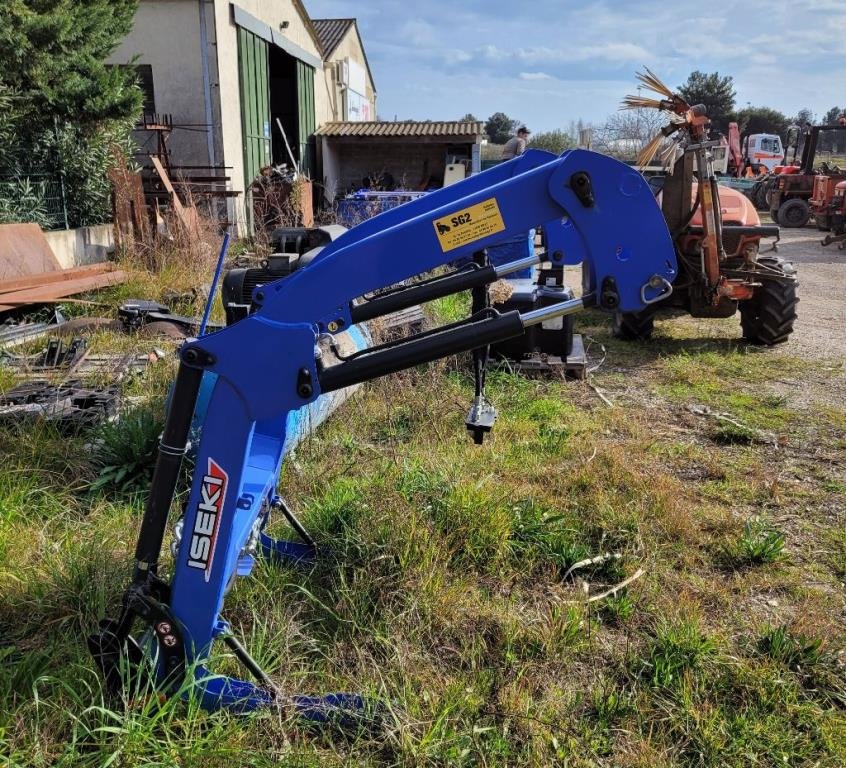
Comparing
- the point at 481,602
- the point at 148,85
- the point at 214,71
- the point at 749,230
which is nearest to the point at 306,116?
the point at 214,71

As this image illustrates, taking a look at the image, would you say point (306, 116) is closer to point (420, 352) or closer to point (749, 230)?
point (749, 230)

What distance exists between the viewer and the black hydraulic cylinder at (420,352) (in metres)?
1.91

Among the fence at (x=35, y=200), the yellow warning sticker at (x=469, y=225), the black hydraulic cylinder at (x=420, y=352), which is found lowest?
the black hydraulic cylinder at (x=420, y=352)

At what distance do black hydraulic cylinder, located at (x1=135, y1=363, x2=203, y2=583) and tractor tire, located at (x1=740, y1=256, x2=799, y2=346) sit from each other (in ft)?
21.2

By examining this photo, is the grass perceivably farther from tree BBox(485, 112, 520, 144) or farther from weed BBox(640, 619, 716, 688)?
tree BBox(485, 112, 520, 144)

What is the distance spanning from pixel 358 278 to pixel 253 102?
14655 millimetres

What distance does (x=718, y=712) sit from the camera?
7.83 ft

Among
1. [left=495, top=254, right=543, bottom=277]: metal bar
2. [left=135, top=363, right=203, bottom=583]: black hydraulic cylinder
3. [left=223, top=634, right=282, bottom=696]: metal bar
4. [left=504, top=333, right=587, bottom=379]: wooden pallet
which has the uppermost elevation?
[left=495, top=254, right=543, bottom=277]: metal bar

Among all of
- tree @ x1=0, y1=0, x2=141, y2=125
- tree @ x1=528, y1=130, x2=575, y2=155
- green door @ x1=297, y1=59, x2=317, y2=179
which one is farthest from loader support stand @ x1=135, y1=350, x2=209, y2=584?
tree @ x1=528, y1=130, x2=575, y2=155

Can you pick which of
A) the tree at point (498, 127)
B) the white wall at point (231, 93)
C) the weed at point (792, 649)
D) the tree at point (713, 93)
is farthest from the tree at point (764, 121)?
the weed at point (792, 649)

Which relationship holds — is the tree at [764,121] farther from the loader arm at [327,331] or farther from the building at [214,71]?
the loader arm at [327,331]

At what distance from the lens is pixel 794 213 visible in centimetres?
1962

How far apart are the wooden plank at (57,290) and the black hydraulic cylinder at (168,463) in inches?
215

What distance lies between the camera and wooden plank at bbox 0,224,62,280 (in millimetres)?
7351
